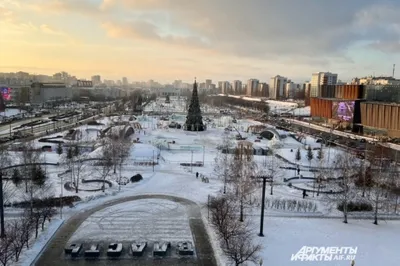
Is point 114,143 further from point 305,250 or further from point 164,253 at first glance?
point 305,250

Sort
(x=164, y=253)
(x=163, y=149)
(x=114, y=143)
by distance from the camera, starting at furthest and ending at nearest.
→ 1. (x=163, y=149)
2. (x=114, y=143)
3. (x=164, y=253)

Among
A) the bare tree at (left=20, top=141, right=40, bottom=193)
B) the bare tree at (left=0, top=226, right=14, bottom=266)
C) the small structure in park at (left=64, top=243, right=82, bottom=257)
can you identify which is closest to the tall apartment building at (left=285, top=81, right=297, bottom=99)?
the bare tree at (left=20, top=141, right=40, bottom=193)

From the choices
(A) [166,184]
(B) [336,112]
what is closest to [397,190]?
(A) [166,184]

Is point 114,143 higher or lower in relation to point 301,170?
higher

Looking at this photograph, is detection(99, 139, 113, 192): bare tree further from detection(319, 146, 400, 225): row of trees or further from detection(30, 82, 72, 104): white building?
detection(30, 82, 72, 104): white building

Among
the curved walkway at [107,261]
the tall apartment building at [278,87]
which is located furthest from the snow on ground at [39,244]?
the tall apartment building at [278,87]

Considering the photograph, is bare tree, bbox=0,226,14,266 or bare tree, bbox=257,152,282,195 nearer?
bare tree, bbox=0,226,14,266
